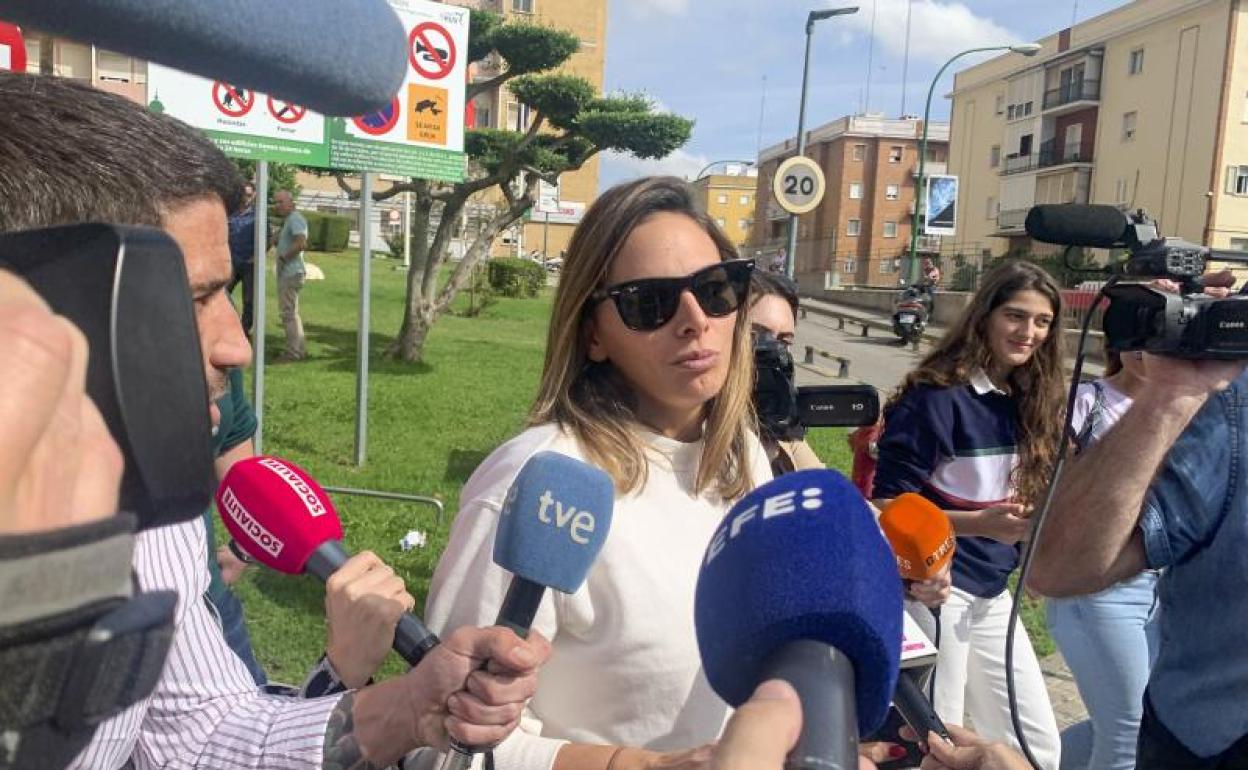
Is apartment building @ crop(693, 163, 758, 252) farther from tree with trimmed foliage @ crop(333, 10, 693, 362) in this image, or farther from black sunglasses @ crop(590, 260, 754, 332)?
black sunglasses @ crop(590, 260, 754, 332)

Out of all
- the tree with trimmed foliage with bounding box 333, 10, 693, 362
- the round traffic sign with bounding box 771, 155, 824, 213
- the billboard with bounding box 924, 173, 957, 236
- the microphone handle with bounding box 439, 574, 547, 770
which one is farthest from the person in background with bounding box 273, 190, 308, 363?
the billboard with bounding box 924, 173, 957, 236

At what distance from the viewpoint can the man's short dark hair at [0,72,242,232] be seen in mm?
882

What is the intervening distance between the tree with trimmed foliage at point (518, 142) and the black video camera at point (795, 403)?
1052 cm

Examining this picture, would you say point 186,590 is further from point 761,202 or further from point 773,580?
point 761,202

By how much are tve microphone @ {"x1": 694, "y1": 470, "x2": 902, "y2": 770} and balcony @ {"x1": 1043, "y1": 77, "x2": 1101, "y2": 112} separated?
4860 centimetres

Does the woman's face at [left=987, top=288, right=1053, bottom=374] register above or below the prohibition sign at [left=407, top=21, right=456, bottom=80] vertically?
below

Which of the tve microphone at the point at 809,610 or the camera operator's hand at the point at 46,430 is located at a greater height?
the camera operator's hand at the point at 46,430

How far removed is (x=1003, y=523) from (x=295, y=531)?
8.06 ft

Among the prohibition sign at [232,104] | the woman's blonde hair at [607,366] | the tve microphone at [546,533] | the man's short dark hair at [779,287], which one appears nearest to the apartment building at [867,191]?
the prohibition sign at [232,104]

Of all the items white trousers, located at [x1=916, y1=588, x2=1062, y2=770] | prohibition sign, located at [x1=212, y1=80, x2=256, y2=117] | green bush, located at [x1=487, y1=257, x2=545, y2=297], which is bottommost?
white trousers, located at [x1=916, y1=588, x2=1062, y2=770]

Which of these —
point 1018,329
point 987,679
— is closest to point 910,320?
point 1018,329

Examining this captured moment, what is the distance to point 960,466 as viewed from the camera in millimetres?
3486

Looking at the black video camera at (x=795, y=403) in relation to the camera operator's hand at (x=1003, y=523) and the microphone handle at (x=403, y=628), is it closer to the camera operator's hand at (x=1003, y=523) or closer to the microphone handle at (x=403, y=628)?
the camera operator's hand at (x=1003, y=523)

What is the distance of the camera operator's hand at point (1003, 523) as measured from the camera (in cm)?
319
